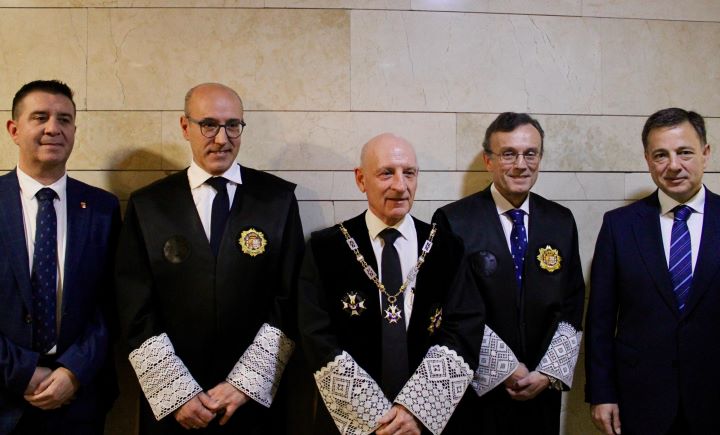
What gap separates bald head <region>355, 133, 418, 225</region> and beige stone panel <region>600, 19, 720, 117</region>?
60.0 inches

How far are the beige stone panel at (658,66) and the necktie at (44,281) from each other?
2.71 metres

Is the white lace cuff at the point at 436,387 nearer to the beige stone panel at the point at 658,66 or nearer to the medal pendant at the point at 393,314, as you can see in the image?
the medal pendant at the point at 393,314

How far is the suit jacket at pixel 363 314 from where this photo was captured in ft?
6.84

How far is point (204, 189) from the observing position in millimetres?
2348

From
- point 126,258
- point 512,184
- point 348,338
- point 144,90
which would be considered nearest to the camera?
point 348,338

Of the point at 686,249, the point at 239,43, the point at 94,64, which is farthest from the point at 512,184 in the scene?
the point at 94,64

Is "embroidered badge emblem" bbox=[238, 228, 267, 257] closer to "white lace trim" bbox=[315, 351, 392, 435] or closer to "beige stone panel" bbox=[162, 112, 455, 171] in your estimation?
"white lace trim" bbox=[315, 351, 392, 435]

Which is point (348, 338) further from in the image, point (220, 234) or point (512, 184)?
point (512, 184)

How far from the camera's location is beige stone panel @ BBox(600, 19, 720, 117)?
3070mm

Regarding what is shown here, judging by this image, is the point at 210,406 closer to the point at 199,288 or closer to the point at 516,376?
the point at 199,288

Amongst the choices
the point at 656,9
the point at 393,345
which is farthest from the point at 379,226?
the point at 656,9

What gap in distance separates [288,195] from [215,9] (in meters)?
1.13

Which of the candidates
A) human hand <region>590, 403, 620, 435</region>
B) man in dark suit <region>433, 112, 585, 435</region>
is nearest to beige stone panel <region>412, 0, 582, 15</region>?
man in dark suit <region>433, 112, 585, 435</region>

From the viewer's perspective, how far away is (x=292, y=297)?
2326mm
